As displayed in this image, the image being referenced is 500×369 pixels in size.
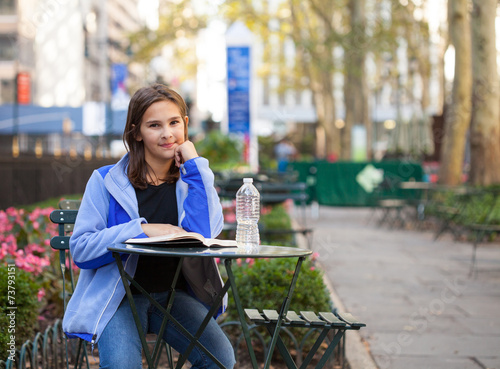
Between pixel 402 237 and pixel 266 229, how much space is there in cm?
564

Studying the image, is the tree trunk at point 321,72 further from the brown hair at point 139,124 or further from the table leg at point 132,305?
the table leg at point 132,305

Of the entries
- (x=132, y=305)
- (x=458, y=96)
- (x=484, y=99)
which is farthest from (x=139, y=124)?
(x=458, y=96)

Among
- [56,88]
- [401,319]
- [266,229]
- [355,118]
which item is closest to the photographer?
[401,319]

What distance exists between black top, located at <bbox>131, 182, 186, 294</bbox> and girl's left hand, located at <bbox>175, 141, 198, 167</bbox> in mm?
124

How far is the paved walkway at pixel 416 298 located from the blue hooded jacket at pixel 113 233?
2.14 metres

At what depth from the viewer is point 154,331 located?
335 centimetres

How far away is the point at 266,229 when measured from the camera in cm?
923

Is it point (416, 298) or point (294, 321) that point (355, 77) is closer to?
point (416, 298)

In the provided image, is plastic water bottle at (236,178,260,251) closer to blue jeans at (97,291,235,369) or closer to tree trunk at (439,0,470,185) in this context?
blue jeans at (97,291,235,369)

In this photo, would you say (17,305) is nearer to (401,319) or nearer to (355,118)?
(401,319)

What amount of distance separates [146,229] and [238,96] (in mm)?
15222

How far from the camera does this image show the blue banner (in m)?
18.0

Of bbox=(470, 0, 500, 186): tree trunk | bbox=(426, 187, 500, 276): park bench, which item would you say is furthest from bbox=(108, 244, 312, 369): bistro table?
bbox=(470, 0, 500, 186): tree trunk

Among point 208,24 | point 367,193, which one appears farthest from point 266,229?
point 208,24
